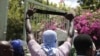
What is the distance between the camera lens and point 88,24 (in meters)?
10.2

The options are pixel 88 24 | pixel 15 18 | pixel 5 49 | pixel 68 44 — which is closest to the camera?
pixel 5 49

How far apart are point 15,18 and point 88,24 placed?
99.0ft

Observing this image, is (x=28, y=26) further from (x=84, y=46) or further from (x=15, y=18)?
(x=15, y=18)

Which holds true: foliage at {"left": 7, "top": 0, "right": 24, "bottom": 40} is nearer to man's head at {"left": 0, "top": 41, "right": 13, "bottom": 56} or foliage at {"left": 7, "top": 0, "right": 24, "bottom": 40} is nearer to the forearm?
the forearm

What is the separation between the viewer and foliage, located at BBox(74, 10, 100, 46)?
30.4ft

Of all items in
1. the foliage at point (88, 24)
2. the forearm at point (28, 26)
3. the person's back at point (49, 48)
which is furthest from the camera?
the foliage at point (88, 24)

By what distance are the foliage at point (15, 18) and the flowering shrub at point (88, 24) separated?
91.1ft

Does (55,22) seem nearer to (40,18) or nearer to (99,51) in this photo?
(40,18)

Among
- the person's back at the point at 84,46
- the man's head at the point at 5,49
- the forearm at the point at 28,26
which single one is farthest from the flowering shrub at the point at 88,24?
the man's head at the point at 5,49

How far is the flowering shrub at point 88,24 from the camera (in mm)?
9273

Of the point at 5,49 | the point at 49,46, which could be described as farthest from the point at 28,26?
the point at 5,49

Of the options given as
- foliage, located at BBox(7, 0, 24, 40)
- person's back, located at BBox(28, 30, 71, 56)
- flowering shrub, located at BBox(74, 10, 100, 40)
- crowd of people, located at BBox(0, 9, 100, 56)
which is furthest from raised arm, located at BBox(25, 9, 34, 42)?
foliage, located at BBox(7, 0, 24, 40)

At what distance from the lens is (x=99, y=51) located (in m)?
5.97

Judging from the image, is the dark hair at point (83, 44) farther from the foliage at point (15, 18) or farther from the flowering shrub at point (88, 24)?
the foliage at point (15, 18)
